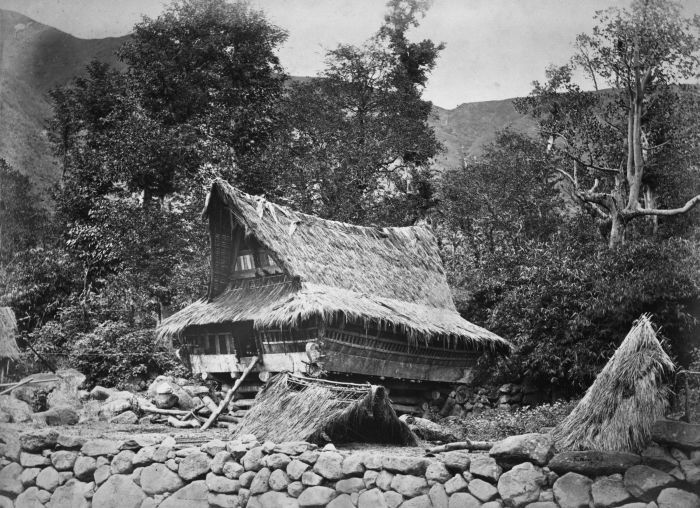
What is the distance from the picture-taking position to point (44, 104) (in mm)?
17188

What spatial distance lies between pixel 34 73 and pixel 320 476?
34.1 feet

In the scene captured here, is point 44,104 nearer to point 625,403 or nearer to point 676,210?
point 676,210

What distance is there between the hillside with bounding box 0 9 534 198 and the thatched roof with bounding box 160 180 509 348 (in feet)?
12.1

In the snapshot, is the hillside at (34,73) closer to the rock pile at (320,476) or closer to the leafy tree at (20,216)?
the leafy tree at (20,216)

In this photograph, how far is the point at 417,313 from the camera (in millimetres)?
14602

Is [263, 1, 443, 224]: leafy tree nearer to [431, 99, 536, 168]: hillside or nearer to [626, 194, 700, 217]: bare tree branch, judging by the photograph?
[431, 99, 536, 168]: hillside

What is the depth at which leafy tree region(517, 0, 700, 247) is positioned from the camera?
1027cm

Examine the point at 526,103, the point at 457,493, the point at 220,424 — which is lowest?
the point at 220,424

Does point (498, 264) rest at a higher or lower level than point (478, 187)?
lower

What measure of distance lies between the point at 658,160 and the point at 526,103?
3.51 m

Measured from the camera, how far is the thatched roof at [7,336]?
11.2 metres

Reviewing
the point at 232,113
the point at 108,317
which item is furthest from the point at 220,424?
the point at 232,113

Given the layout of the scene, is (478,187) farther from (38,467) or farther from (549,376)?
(38,467)

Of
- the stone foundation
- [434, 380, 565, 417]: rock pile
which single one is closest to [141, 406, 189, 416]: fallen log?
the stone foundation
